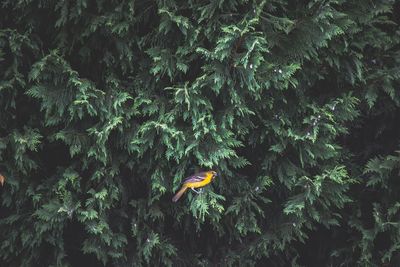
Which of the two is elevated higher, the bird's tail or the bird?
the bird

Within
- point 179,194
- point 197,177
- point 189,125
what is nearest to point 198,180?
point 197,177

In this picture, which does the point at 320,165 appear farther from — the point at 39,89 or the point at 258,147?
the point at 39,89

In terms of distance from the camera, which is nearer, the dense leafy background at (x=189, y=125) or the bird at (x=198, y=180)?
the dense leafy background at (x=189, y=125)

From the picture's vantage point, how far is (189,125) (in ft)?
11.2

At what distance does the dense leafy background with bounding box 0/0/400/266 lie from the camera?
3.25 metres

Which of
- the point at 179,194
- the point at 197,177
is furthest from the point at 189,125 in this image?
the point at 179,194

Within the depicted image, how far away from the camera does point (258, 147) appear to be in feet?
12.1

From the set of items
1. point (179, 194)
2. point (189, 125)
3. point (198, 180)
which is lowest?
point (179, 194)

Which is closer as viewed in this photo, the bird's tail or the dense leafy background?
the dense leafy background

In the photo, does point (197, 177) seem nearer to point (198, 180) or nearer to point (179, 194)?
point (198, 180)

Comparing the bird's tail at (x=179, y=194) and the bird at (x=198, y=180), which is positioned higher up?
the bird at (x=198, y=180)

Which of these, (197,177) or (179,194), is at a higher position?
(197,177)

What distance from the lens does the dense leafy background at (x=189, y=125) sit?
325 centimetres

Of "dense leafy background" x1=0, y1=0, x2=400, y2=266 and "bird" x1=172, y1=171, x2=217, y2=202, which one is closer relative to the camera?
"dense leafy background" x1=0, y1=0, x2=400, y2=266
